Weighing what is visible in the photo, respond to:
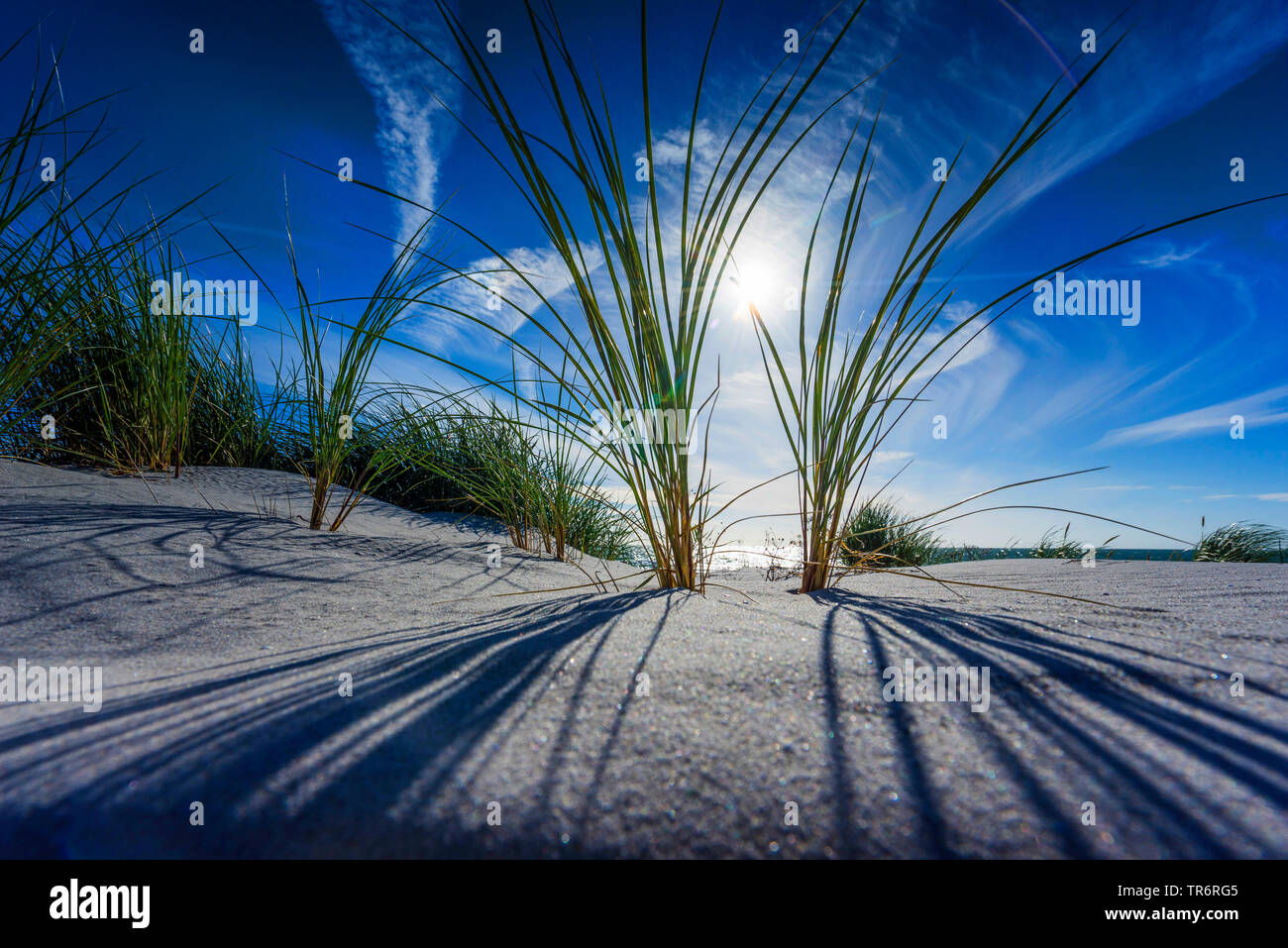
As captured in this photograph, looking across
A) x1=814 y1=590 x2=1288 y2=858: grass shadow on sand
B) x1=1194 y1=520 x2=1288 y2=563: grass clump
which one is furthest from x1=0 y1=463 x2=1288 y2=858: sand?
x1=1194 y1=520 x2=1288 y2=563: grass clump

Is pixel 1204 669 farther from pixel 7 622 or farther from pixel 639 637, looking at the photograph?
pixel 7 622

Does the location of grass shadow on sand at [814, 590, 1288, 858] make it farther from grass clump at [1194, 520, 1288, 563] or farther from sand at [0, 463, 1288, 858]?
grass clump at [1194, 520, 1288, 563]

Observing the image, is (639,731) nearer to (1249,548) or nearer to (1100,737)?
(1100,737)

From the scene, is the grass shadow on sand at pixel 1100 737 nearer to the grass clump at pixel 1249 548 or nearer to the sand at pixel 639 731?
the sand at pixel 639 731

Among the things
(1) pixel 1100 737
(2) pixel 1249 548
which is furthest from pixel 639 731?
(2) pixel 1249 548

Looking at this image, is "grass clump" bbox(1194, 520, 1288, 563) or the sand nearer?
the sand

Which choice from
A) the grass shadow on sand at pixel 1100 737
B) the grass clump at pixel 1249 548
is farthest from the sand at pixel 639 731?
the grass clump at pixel 1249 548

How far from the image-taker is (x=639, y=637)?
87cm

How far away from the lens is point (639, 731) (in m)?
0.60

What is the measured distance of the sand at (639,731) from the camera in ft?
1.54

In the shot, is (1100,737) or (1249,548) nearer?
(1100,737)

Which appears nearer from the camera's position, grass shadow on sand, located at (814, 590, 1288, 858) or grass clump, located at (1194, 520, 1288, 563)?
grass shadow on sand, located at (814, 590, 1288, 858)

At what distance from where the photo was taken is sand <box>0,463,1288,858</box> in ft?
1.54
